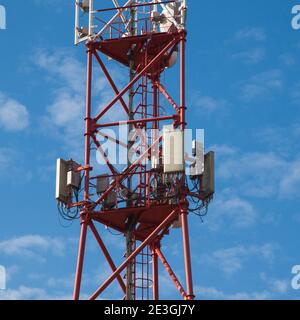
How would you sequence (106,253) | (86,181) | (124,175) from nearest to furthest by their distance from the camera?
(106,253) < (124,175) < (86,181)

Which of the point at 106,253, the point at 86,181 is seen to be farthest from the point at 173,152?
the point at 106,253

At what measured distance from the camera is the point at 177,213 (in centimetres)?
7556

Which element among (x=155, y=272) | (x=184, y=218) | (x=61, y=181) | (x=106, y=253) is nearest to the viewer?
(x=184, y=218)

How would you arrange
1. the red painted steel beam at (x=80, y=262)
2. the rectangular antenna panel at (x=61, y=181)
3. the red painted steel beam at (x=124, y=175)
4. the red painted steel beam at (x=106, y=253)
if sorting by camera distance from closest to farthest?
the red painted steel beam at (x=80, y=262), the red painted steel beam at (x=106, y=253), the red painted steel beam at (x=124, y=175), the rectangular antenna panel at (x=61, y=181)

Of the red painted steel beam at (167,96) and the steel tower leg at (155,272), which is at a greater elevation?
the red painted steel beam at (167,96)

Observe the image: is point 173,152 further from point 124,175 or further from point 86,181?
point 86,181

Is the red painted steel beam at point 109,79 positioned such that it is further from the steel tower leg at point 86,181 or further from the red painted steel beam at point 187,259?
the red painted steel beam at point 187,259


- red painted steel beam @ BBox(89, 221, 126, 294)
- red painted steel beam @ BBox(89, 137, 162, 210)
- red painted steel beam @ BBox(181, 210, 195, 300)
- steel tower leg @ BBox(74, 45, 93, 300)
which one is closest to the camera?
red painted steel beam @ BBox(181, 210, 195, 300)

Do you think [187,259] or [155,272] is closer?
[187,259]

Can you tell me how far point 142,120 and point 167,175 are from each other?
4205 millimetres

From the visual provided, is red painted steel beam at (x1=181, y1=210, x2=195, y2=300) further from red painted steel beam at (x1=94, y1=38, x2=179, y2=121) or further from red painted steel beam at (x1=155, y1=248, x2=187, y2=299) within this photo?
red painted steel beam at (x1=94, y1=38, x2=179, y2=121)

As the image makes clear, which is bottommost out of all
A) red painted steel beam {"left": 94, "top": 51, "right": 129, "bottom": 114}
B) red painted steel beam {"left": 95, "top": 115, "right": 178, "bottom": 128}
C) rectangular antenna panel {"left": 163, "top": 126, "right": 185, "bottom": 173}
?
rectangular antenna panel {"left": 163, "top": 126, "right": 185, "bottom": 173}
